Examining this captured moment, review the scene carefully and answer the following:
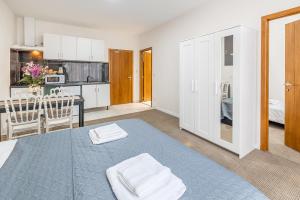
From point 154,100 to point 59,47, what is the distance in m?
3.23

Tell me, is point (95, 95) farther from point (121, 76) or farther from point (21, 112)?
point (21, 112)

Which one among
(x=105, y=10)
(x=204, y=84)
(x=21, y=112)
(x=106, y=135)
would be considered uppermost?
(x=105, y=10)

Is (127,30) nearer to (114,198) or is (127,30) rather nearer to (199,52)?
(199,52)

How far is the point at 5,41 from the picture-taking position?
3.69m

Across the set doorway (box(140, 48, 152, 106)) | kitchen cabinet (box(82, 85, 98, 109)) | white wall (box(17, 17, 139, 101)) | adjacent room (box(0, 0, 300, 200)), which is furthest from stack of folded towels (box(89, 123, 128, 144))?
doorway (box(140, 48, 152, 106))

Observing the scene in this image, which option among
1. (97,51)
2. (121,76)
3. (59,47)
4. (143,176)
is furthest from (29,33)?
(143,176)

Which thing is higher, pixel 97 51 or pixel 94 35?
pixel 94 35

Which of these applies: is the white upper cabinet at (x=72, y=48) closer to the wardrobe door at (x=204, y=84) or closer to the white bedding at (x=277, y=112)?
the wardrobe door at (x=204, y=84)

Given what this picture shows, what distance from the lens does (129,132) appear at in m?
1.70

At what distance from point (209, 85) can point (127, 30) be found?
160 inches

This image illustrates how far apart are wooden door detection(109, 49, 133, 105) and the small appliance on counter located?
5.68 feet

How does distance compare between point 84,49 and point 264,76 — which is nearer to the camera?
point 264,76

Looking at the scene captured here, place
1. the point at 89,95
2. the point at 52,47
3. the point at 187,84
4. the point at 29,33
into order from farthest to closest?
1. the point at 89,95
2. the point at 52,47
3. the point at 29,33
4. the point at 187,84

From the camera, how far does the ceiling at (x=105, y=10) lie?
11.9 ft
